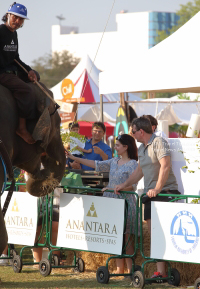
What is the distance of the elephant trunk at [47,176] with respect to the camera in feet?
21.8

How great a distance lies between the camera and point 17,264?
810 centimetres

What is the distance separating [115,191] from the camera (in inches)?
287

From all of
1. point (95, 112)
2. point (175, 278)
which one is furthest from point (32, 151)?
point (95, 112)

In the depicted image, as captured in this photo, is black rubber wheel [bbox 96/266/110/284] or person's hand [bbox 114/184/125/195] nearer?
black rubber wheel [bbox 96/266/110/284]

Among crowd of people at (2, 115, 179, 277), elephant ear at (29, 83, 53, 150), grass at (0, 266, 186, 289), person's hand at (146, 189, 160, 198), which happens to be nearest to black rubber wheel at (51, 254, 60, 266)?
grass at (0, 266, 186, 289)

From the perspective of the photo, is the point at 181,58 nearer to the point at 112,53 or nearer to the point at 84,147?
the point at 84,147

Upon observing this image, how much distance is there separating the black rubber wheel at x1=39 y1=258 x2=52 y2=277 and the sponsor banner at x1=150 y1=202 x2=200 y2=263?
1667 millimetres

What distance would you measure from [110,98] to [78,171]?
47.8 feet

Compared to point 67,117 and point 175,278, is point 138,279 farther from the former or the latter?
point 67,117

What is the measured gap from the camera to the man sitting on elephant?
5.59 m

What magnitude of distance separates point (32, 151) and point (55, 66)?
7287cm

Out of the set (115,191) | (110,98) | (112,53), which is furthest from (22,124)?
(112,53)

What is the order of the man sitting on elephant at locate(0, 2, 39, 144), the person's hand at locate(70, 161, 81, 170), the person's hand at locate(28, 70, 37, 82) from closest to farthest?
the man sitting on elephant at locate(0, 2, 39, 144)
the person's hand at locate(28, 70, 37, 82)
the person's hand at locate(70, 161, 81, 170)

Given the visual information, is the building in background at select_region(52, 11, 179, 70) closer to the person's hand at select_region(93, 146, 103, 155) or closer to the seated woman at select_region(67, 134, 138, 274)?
the person's hand at select_region(93, 146, 103, 155)
